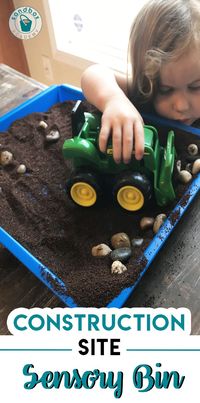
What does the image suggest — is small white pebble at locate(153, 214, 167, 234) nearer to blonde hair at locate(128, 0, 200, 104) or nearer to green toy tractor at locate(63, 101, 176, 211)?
green toy tractor at locate(63, 101, 176, 211)

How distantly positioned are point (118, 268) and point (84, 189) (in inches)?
5.6

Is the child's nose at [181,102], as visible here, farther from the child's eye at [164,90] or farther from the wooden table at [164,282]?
the wooden table at [164,282]

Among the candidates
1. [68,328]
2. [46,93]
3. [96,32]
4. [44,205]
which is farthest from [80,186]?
[96,32]

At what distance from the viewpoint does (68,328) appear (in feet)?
1.40

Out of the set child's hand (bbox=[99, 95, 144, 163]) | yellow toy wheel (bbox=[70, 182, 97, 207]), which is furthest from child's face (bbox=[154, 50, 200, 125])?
yellow toy wheel (bbox=[70, 182, 97, 207])

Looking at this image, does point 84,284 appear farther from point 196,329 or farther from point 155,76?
point 155,76

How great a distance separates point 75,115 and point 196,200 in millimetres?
241

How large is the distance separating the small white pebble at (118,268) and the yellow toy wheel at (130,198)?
101mm

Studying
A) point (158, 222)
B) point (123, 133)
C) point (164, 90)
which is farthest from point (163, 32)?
point (158, 222)

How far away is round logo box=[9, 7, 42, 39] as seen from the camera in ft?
3.33

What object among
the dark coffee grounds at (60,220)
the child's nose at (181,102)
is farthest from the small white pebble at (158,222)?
the child's nose at (181,102)

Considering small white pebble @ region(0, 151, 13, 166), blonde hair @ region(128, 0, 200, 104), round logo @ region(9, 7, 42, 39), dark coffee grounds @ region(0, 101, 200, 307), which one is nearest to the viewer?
dark coffee grounds @ region(0, 101, 200, 307)

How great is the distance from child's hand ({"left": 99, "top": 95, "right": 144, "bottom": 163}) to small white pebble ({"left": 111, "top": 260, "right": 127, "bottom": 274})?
0.45ft

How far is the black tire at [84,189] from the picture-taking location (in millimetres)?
522
